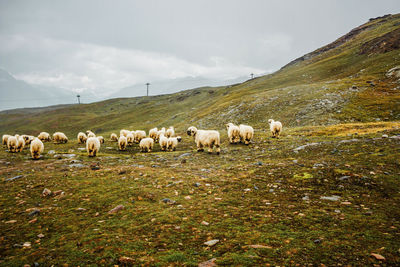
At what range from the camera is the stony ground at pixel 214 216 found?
419 cm

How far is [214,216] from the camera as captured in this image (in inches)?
237

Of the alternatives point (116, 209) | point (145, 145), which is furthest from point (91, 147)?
point (116, 209)

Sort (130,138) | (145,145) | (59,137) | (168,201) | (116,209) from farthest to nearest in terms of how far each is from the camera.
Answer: (59,137)
(130,138)
(145,145)
(168,201)
(116,209)

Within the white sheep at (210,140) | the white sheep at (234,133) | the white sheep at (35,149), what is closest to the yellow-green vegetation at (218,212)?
the white sheep at (210,140)

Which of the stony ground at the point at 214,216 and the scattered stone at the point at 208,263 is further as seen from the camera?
the stony ground at the point at 214,216

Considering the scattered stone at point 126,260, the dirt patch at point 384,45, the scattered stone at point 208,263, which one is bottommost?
the scattered stone at point 208,263

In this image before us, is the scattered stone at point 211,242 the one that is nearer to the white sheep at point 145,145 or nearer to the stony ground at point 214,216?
the stony ground at point 214,216

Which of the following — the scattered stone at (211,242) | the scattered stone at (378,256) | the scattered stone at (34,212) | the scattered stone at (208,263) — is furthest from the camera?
the scattered stone at (34,212)

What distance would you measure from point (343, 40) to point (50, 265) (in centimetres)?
16201

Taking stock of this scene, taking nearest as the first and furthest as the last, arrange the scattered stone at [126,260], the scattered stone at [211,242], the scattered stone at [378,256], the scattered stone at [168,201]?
the scattered stone at [378,256], the scattered stone at [126,260], the scattered stone at [211,242], the scattered stone at [168,201]

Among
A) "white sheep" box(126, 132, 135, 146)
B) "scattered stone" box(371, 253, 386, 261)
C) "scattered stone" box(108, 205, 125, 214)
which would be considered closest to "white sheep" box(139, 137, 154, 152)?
"white sheep" box(126, 132, 135, 146)

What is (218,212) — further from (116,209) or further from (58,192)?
(58,192)

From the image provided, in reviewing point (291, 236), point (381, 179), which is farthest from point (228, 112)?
point (291, 236)

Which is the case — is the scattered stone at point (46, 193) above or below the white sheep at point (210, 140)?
below
